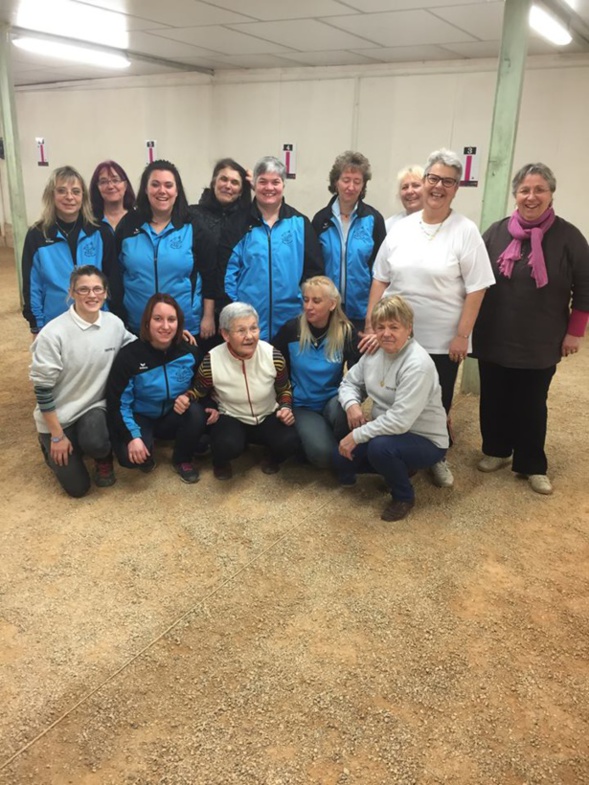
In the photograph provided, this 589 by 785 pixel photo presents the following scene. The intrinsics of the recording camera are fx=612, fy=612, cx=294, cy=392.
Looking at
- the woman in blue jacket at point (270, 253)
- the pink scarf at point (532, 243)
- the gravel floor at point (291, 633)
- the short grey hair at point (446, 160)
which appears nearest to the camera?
the gravel floor at point (291, 633)

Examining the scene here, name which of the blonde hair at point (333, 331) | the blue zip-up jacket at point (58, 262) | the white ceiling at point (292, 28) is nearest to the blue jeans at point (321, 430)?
the blonde hair at point (333, 331)

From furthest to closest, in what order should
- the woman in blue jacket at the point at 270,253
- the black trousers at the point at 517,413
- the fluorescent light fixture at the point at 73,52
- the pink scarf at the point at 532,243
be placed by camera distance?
the fluorescent light fixture at the point at 73,52 → the woman in blue jacket at the point at 270,253 → the black trousers at the point at 517,413 → the pink scarf at the point at 532,243

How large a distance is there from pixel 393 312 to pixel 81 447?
1.53 metres

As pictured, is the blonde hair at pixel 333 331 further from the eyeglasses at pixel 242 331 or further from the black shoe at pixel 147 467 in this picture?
the black shoe at pixel 147 467

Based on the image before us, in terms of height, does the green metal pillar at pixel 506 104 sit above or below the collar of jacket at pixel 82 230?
above

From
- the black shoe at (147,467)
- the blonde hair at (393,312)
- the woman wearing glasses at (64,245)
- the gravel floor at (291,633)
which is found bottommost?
the gravel floor at (291,633)

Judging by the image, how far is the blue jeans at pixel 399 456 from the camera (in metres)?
2.61

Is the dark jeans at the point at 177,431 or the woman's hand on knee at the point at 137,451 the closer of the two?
the woman's hand on knee at the point at 137,451

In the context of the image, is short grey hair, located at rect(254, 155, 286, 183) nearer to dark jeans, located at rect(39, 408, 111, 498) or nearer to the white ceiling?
dark jeans, located at rect(39, 408, 111, 498)

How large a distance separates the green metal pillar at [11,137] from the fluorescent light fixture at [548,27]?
4.12 metres

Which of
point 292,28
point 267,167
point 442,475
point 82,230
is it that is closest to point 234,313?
point 267,167

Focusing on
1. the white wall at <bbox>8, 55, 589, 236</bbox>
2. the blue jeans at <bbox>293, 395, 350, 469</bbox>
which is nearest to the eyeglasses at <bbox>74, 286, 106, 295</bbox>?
the blue jeans at <bbox>293, 395, 350, 469</bbox>

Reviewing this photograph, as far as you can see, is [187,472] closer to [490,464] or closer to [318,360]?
[318,360]

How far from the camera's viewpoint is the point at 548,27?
435 centimetres
